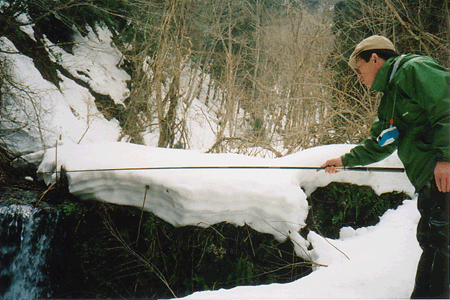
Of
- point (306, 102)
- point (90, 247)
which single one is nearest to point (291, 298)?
point (90, 247)

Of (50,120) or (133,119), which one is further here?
(133,119)

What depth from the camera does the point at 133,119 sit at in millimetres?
8062

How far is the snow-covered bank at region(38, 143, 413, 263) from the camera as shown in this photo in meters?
2.74

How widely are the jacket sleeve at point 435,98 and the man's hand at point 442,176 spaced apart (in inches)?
1.2

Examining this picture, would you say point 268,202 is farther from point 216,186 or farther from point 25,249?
point 25,249

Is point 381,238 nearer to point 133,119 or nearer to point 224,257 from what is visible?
point 224,257

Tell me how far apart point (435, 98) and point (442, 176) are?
14.4 inches

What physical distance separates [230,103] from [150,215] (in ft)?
18.5

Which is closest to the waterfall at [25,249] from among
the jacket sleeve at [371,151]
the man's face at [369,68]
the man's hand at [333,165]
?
the man's hand at [333,165]

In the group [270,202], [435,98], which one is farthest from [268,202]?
[435,98]

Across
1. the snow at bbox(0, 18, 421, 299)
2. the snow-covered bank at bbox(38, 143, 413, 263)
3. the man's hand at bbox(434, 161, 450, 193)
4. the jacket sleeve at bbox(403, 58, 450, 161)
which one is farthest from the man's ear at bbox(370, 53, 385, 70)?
the snow-covered bank at bbox(38, 143, 413, 263)

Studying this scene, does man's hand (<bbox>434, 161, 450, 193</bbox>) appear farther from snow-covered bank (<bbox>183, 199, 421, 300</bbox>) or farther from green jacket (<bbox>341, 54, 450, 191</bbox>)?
snow-covered bank (<bbox>183, 199, 421, 300</bbox>)

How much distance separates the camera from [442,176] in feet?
4.33

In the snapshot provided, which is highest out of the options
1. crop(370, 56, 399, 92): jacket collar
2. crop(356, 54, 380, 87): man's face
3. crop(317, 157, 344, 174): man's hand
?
crop(356, 54, 380, 87): man's face
